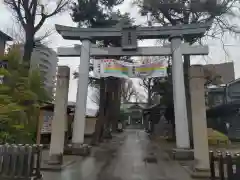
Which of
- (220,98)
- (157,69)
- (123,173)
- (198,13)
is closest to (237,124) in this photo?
(220,98)

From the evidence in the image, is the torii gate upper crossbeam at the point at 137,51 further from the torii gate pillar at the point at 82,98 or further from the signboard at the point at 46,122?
the signboard at the point at 46,122

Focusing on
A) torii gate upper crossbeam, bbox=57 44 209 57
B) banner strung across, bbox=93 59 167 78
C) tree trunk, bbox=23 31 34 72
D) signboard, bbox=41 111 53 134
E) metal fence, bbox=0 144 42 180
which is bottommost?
metal fence, bbox=0 144 42 180

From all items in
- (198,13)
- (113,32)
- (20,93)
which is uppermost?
(198,13)

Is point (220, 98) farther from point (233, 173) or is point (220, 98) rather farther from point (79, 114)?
point (233, 173)

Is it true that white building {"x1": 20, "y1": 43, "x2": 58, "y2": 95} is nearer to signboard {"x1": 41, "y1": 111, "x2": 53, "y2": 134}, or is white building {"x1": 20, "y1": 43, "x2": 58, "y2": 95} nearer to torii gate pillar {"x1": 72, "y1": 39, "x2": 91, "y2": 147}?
signboard {"x1": 41, "y1": 111, "x2": 53, "y2": 134}

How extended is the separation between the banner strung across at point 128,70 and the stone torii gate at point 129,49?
0.62m

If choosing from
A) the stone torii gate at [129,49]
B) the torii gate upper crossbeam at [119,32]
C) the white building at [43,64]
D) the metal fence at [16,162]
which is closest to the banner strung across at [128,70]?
the stone torii gate at [129,49]

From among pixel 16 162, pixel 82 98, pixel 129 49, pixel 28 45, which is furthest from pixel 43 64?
pixel 16 162

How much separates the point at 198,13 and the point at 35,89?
12.9m

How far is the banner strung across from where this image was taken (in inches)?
566

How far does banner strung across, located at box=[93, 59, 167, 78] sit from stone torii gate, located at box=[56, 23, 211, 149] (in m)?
0.62

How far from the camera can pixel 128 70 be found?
1463 cm

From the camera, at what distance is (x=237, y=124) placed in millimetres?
26719

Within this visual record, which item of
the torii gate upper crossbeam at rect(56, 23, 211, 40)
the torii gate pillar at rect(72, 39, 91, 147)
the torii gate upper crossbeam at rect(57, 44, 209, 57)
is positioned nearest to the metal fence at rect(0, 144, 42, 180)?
the torii gate pillar at rect(72, 39, 91, 147)
